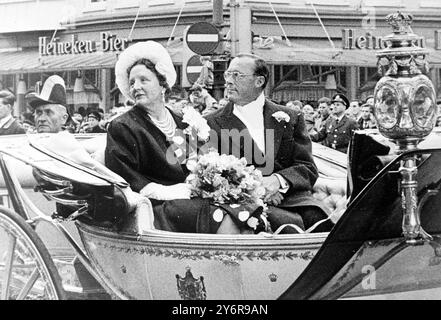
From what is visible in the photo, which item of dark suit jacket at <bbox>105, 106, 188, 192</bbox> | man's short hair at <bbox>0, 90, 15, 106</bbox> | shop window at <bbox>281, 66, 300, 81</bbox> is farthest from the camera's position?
man's short hair at <bbox>0, 90, 15, 106</bbox>

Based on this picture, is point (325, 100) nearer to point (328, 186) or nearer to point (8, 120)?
point (328, 186)

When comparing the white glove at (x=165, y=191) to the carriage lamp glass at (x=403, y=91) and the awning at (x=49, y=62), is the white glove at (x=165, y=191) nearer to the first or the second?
the awning at (x=49, y=62)

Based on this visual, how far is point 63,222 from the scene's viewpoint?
3420mm

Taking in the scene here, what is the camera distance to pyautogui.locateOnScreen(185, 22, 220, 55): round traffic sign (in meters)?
3.26

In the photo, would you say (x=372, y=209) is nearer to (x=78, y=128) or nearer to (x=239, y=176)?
(x=239, y=176)

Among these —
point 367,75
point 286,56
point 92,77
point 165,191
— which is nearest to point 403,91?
point 367,75

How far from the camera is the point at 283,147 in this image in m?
3.44

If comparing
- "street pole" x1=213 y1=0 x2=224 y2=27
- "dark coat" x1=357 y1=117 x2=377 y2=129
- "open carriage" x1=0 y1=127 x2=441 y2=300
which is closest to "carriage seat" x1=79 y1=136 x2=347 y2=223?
"open carriage" x1=0 y1=127 x2=441 y2=300

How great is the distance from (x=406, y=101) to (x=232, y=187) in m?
0.67

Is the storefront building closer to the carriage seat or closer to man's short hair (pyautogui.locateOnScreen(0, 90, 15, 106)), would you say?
man's short hair (pyautogui.locateOnScreen(0, 90, 15, 106))

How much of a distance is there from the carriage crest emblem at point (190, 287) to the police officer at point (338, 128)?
0.68 m

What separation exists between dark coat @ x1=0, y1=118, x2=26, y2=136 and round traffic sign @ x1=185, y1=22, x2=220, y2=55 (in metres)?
0.71
